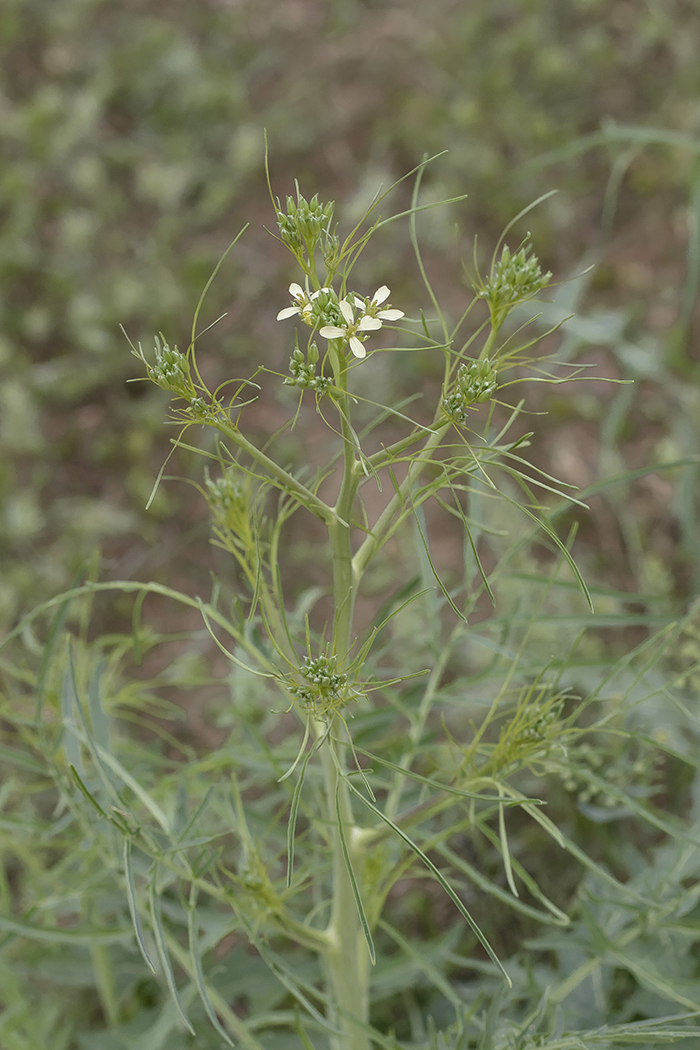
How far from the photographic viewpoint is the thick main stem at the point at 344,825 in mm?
530

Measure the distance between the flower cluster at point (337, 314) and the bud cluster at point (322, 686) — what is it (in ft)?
0.59

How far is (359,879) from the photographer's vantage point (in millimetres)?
682

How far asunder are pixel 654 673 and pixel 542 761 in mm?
421

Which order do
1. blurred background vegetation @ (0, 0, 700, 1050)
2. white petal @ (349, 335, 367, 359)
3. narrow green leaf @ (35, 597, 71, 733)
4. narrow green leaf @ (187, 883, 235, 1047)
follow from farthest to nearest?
blurred background vegetation @ (0, 0, 700, 1050) < narrow green leaf @ (35, 597, 71, 733) < narrow green leaf @ (187, 883, 235, 1047) < white petal @ (349, 335, 367, 359)

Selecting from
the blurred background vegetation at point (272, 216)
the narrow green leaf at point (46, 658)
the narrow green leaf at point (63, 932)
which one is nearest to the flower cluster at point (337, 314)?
the narrow green leaf at point (46, 658)

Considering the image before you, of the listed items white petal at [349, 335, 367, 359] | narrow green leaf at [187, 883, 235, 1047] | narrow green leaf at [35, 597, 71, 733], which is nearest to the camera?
white petal at [349, 335, 367, 359]

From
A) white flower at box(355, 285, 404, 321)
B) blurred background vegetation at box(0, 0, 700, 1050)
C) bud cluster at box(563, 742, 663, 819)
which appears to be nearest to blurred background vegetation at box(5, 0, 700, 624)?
blurred background vegetation at box(0, 0, 700, 1050)

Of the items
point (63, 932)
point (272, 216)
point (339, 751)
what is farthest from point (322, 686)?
point (272, 216)

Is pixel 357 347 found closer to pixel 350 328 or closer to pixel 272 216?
pixel 350 328

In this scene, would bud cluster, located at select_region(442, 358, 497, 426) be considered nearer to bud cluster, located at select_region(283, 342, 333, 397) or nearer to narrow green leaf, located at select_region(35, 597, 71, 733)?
bud cluster, located at select_region(283, 342, 333, 397)

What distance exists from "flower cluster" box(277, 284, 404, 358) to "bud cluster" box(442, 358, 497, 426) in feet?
0.16

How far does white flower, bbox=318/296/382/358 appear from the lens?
45 centimetres

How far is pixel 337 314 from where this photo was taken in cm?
46

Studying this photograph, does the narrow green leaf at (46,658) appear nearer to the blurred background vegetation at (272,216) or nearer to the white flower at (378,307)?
the white flower at (378,307)
